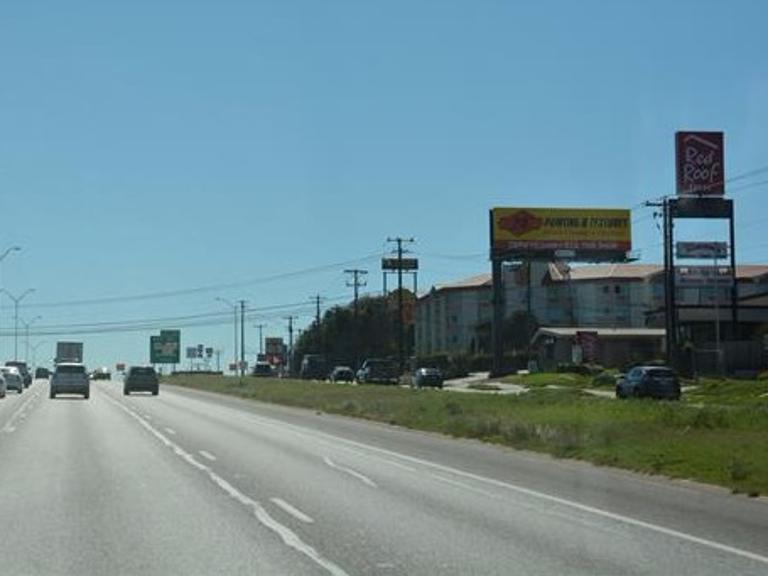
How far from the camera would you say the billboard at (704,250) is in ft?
289

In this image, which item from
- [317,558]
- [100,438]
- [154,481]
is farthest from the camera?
[100,438]

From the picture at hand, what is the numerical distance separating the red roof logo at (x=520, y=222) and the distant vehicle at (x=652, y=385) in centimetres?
4736

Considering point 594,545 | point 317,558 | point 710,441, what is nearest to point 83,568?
point 317,558

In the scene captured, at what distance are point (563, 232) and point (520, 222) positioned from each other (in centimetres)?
382

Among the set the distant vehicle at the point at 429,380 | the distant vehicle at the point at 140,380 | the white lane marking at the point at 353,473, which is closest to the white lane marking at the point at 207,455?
the white lane marking at the point at 353,473

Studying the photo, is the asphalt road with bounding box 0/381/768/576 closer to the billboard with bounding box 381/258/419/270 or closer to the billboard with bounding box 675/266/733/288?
the billboard with bounding box 675/266/733/288

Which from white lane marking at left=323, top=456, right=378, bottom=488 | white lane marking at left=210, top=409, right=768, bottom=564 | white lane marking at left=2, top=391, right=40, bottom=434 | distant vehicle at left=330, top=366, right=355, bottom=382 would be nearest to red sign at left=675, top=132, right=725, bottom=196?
distant vehicle at left=330, top=366, right=355, bottom=382

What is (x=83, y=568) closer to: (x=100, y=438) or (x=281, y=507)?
(x=281, y=507)

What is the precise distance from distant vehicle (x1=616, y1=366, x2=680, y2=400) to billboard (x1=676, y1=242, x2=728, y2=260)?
111 feet

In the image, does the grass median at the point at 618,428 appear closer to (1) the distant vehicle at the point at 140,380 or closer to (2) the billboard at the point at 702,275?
(1) the distant vehicle at the point at 140,380

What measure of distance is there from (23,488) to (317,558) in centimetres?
820

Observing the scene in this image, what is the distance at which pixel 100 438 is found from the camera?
30.8 metres

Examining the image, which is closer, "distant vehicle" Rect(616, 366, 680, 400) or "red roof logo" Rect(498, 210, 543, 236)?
"distant vehicle" Rect(616, 366, 680, 400)

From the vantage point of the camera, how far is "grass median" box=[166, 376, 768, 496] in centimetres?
2195
